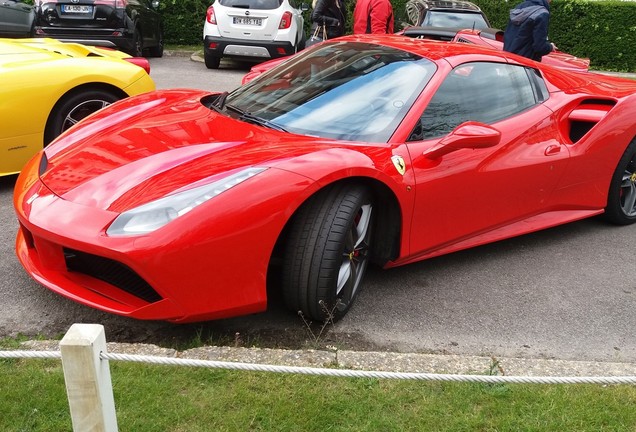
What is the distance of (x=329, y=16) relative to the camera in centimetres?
849

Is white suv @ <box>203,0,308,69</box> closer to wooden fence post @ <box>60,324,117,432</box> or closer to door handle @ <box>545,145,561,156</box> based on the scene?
door handle @ <box>545,145,561,156</box>

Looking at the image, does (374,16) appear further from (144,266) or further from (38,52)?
(144,266)

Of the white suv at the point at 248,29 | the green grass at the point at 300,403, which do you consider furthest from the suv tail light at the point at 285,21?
the green grass at the point at 300,403

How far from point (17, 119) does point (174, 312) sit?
8.31 ft

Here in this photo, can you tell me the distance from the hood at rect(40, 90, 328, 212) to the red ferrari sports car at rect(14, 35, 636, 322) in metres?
0.01

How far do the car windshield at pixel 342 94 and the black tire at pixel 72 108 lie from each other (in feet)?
4.75

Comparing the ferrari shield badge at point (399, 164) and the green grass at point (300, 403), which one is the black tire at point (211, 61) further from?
the green grass at point (300, 403)

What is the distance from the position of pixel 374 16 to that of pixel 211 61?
14.7 ft

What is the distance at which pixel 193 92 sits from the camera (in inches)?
169

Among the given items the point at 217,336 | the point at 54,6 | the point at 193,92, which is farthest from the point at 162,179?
the point at 54,6

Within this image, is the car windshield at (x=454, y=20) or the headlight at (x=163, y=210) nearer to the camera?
the headlight at (x=163, y=210)

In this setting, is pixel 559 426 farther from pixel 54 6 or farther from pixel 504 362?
pixel 54 6

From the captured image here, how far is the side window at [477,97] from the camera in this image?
349 centimetres

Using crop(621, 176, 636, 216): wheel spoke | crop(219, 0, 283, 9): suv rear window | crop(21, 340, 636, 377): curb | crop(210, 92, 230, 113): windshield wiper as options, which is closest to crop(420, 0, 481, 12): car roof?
crop(219, 0, 283, 9): suv rear window
